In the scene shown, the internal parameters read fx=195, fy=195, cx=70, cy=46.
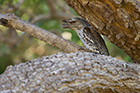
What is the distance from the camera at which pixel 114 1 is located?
58.1 inches

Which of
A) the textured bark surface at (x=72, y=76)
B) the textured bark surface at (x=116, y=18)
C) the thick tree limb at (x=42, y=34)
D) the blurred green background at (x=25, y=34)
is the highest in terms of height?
the blurred green background at (x=25, y=34)

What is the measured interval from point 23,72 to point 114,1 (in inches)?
33.2

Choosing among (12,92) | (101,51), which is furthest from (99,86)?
(101,51)

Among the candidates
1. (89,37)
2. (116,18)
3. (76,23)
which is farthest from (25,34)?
(116,18)

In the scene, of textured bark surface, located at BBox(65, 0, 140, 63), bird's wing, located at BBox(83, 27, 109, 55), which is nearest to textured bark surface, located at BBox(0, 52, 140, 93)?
textured bark surface, located at BBox(65, 0, 140, 63)

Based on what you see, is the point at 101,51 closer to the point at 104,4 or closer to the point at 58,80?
the point at 104,4

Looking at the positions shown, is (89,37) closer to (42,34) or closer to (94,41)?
(94,41)

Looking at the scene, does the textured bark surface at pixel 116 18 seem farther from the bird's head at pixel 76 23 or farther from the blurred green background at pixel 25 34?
the blurred green background at pixel 25 34

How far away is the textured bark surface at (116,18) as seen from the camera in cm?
150

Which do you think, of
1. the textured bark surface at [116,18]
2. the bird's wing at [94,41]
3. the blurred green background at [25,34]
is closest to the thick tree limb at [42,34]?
the bird's wing at [94,41]

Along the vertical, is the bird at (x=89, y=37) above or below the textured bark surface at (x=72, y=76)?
above

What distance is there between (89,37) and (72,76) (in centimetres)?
90

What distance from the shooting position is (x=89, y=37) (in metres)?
2.11

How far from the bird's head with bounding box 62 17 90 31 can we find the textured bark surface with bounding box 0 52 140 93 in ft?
2.67
